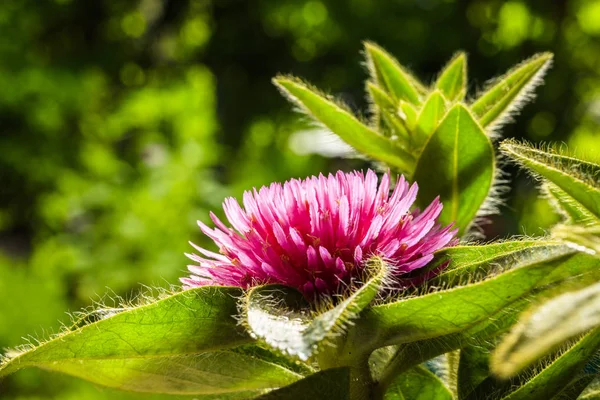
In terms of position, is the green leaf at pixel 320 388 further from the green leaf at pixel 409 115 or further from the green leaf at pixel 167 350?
the green leaf at pixel 409 115

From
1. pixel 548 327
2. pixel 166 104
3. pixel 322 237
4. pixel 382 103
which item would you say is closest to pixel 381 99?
pixel 382 103

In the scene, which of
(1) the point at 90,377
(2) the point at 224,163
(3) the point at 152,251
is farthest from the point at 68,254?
(1) the point at 90,377

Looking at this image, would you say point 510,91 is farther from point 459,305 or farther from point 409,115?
point 459,305

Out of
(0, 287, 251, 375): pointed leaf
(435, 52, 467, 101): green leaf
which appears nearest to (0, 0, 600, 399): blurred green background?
(435, 52, 467, 101): green leaf

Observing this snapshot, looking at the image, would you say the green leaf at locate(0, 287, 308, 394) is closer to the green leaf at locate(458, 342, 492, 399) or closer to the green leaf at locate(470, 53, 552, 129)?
the green leaf at locate(458, 342, 492, 399)

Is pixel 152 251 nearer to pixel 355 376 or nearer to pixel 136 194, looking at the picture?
pixel 136 194

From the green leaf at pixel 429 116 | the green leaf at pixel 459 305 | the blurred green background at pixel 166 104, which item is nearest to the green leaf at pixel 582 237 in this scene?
the green leaf at pixel 459 305

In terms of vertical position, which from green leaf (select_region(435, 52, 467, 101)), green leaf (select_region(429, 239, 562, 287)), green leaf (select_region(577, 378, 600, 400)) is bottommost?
green leaf (select_region(577, 378, 600, 400))
